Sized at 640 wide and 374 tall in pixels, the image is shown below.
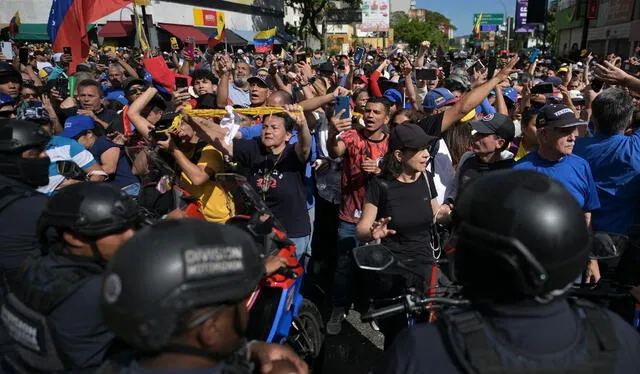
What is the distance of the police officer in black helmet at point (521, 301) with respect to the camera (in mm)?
1256

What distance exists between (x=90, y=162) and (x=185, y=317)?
3457 millimetres

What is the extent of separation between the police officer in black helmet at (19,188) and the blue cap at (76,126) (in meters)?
1.99

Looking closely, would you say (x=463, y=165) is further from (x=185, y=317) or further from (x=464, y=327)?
(x=185, y=317)

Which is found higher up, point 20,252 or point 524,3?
point 524,3

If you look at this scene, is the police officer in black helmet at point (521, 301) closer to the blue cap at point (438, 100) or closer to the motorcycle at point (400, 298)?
the motorcycle at point (400, 298)

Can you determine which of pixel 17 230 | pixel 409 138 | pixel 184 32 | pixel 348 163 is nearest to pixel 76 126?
pixel 17 230

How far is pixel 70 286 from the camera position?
6.10ft

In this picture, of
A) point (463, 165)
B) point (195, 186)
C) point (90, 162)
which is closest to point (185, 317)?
point (195, 186)

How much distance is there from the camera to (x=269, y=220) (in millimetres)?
3012

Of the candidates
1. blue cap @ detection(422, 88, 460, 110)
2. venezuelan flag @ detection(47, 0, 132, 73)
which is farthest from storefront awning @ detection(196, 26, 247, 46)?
blue cap @ detection(422, 88, 460, 110)

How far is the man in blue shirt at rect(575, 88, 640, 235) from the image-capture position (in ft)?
12.1

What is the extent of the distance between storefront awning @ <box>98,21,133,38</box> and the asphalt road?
34508 millimetres

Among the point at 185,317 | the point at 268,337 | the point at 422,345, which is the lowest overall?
the point at 268,337

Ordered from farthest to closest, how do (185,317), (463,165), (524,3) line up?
(524,3), (463,165), (185,317)
